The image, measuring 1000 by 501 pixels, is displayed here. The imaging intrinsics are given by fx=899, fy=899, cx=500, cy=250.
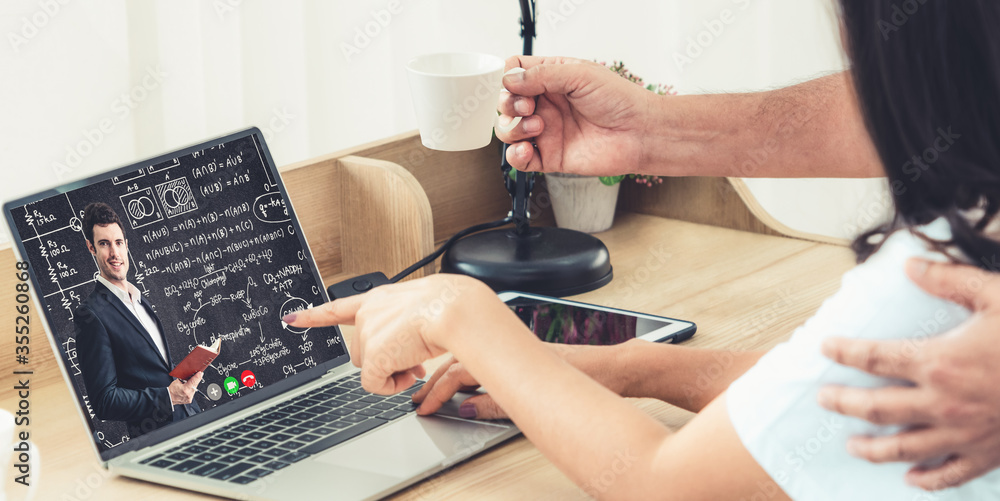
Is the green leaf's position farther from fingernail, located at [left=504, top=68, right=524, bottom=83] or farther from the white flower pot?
fingernail, located at [left=504, top=68, right=524, bottom=83]

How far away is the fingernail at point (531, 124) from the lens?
1082 mm

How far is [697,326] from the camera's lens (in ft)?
3.53

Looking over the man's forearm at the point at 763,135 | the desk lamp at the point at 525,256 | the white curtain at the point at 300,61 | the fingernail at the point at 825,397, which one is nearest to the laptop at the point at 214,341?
the desk lamp at the point at 525,256

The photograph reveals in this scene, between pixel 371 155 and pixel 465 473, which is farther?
pixel 371 155

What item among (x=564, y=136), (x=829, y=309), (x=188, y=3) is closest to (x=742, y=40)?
(x=564, y=136)

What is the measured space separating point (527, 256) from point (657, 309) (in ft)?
0.62

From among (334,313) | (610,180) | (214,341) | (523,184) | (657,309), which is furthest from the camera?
(610,180)

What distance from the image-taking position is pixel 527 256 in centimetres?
121

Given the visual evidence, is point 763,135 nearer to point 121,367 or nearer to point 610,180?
point 610,180

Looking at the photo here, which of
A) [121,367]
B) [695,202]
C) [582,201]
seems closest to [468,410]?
[121,367]

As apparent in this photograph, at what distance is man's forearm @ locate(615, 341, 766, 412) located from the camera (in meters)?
0.84

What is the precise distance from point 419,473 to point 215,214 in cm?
36

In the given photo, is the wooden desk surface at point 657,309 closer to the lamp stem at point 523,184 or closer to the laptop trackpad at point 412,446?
the laptop trackpad at point 412,446

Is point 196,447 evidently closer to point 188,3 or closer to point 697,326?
point 697,326
